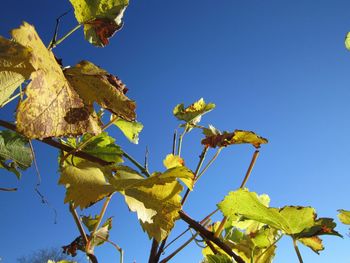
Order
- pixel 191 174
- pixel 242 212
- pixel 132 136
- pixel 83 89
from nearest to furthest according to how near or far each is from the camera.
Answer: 1. pixel 83 89
2. pixel 191 174
3. pixel 242 212
4. pixel 132 136

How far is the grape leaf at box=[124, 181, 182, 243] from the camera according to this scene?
2.11 feet

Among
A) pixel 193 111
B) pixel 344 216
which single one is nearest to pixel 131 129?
pixel 193 111

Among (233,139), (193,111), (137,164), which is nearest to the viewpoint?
(137,164)

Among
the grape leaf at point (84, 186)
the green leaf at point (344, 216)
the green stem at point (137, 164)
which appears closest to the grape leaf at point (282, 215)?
the green leaf at point (344, 216)

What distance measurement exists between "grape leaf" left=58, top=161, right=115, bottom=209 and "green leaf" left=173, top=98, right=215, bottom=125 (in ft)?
1.72

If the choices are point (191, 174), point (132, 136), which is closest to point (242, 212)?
point (191, 174)

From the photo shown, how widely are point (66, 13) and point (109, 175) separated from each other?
330mm

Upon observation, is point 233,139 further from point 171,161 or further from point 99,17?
point 99,17

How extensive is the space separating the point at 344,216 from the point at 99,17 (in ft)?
2.69

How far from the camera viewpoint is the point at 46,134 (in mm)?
440

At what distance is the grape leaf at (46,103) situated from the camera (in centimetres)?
43

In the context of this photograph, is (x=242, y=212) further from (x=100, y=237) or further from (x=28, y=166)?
(x=28, y=166)

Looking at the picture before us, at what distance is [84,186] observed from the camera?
60cm

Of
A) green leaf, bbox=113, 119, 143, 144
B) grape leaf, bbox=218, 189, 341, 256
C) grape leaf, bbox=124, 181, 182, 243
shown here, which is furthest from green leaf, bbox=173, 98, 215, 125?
grape leaf, bbox=124, 181, 182, 243
